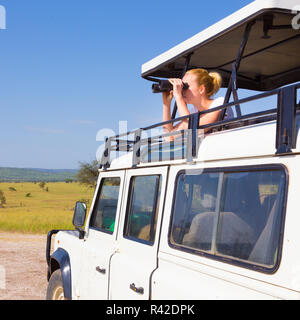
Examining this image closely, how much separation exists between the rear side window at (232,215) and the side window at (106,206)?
1.10 metres

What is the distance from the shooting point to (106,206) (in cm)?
405

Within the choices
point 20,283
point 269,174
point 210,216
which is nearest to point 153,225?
point 210,216

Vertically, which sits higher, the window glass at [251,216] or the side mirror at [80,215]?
the window glass at [251,216]

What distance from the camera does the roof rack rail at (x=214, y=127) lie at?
6.89 ft

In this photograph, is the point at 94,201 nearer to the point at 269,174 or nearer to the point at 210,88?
the point at 210,88

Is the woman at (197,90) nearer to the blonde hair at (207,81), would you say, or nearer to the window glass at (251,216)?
the blonde hair at (207,81)

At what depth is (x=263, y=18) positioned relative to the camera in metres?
3.38

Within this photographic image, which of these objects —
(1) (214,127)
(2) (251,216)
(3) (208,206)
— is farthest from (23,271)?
(2) (251,216)

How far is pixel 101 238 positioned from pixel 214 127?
148cm

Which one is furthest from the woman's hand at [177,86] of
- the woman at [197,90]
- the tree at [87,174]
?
the tree at [87,174]

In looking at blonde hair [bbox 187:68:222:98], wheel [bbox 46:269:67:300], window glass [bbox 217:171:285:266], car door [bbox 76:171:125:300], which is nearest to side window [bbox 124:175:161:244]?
car door [bbox 76:171:125:300]

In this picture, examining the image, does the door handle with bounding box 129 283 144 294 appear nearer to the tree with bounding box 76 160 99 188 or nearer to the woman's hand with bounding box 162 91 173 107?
the woman's hand with bounding box 162 91 173 107
